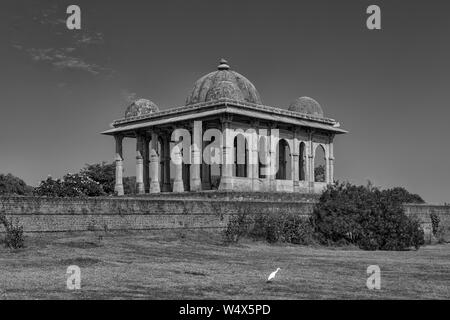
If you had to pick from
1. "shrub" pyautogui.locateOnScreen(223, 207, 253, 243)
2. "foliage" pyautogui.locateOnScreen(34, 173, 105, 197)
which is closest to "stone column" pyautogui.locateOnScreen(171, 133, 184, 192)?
"foliage" pyautogui.locateOnScreen(34, 173, 105, 197)

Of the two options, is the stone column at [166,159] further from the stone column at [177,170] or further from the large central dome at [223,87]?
the large central dome at [223,87]

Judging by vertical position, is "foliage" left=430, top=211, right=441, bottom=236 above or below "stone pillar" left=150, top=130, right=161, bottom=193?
below

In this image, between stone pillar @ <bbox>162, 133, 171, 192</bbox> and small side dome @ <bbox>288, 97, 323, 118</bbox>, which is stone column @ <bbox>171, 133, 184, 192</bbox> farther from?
small side dome @ <bbox>288, 97, 323, 118</bbox>

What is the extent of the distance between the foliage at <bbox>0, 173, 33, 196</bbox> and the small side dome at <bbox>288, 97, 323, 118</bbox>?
2637cm

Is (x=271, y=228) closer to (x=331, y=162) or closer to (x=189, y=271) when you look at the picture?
(x=189, y=271)

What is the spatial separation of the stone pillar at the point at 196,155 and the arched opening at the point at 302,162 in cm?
971

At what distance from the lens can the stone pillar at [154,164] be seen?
47.4 metres

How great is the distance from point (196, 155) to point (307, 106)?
12.1 m

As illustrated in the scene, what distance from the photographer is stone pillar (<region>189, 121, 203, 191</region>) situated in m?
43.4

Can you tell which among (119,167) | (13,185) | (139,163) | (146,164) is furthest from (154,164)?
(13,185)

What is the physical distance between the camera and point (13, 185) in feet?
218

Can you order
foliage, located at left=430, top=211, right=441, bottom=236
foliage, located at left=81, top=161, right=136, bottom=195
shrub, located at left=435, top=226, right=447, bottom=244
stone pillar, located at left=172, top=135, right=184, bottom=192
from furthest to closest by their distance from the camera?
foliage, located at left=81, top=161, right=136, bottom=195
stone pillar, located at left=172, top=135, right=184, bottom=192
foliage, located at left=430, top=211, right=441, bottom=236
shrub, located at left=435, top=226, right=447, bottom=244
